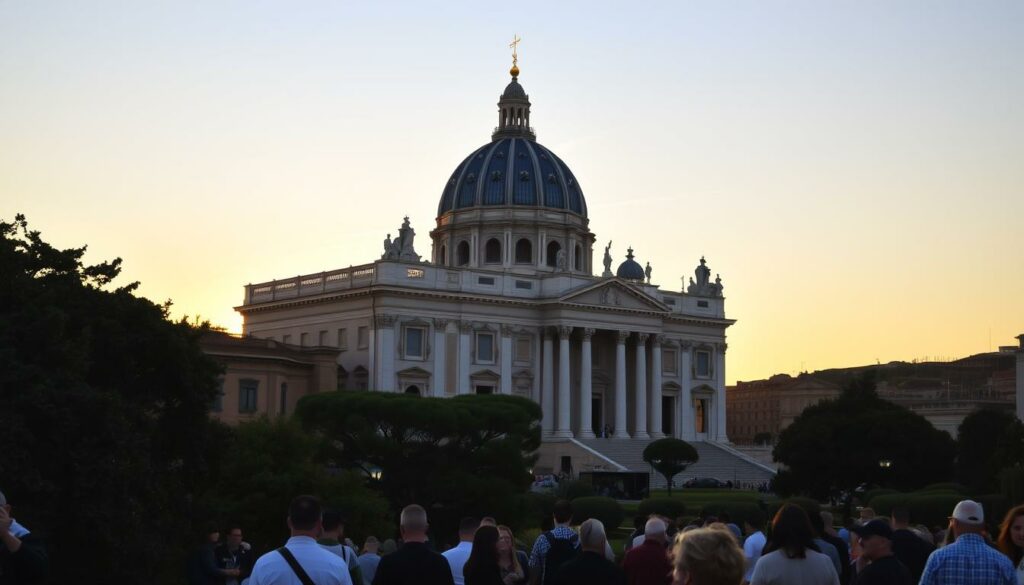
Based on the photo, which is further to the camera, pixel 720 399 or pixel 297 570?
pixel 720 399

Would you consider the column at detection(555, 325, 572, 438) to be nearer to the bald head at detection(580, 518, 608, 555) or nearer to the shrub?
the shrub

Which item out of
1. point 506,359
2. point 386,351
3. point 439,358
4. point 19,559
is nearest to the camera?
point 19,559

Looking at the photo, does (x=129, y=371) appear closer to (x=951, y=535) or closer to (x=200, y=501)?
(x=200, y=501)

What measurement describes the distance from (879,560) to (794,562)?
3.05ft

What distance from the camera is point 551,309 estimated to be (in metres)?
94.4

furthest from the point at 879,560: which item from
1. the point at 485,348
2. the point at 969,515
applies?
the point at 485,348

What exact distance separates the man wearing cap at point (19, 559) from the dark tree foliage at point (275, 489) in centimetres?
2890

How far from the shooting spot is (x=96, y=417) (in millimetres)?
29359

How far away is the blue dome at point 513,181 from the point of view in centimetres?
10794

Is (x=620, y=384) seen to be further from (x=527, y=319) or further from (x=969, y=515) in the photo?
(x=969, y=515)

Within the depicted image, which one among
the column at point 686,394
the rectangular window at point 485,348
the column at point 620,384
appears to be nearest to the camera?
the rectangular window at point 485,348

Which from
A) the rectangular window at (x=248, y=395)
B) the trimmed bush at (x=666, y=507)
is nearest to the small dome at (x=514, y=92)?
the rectangular window at (x=248, y=395)

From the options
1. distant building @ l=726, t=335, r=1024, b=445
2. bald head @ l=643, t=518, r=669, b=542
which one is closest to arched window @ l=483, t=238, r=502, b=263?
distant building @ l=726, t=335, r=1024, b=445

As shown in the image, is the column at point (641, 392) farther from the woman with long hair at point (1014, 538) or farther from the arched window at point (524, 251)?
the woman with long hair at point (1014, 538)
